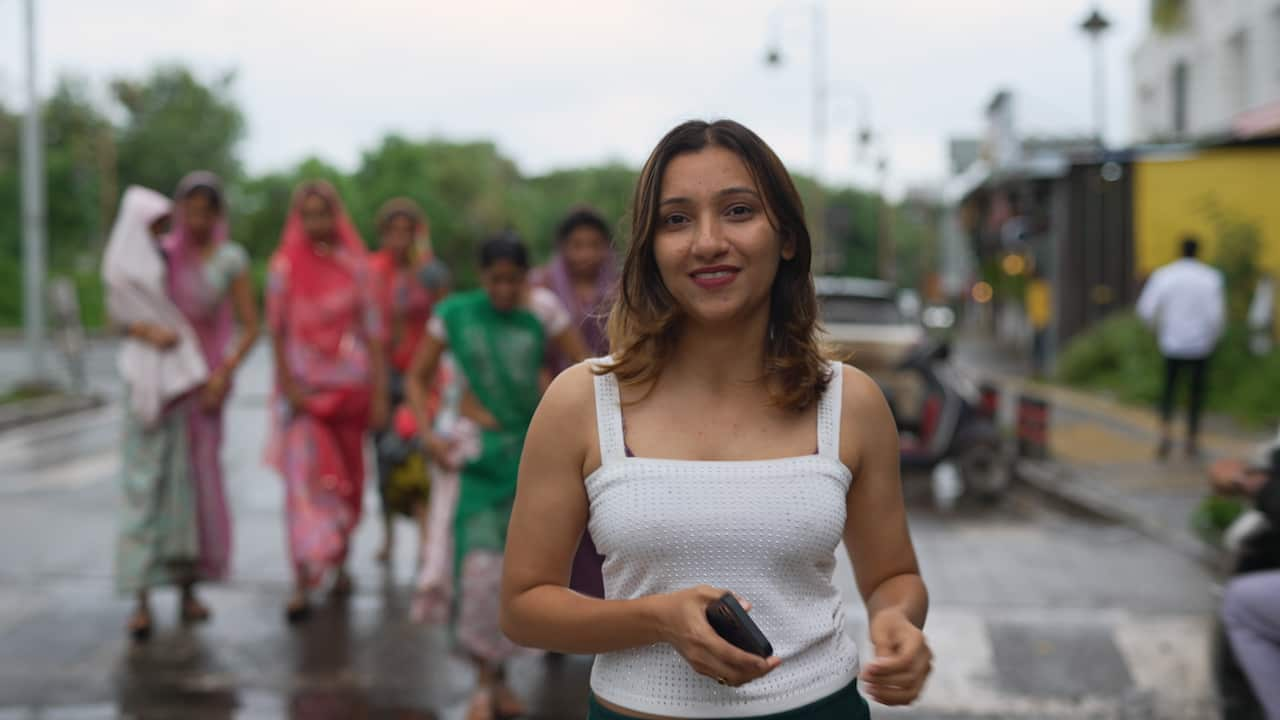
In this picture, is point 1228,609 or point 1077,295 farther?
point 1077,295

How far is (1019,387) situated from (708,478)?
767 inches

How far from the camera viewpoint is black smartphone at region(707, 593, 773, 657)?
1.79 m

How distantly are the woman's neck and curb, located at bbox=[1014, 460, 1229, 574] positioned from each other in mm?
5152

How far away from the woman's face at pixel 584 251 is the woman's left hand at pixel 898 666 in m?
3.81

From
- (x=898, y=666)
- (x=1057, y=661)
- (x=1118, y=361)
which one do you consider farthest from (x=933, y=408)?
(x=1118, y=361)

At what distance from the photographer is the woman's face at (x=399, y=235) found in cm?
777

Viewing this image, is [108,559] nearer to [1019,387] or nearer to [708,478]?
[708,478]

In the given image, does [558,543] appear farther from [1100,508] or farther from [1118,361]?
[1118,361]

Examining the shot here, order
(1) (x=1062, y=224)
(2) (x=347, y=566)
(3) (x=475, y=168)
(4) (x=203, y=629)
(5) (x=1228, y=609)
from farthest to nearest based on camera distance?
1. (3) (x=475, y=168)
2. (1) (x=1062, y=224)
3. (2) (x=347, y=566)
4. (4) (x=203, y=629)
5. (5) (x=1228, y=609)

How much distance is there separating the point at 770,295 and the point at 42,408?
54.9 ft

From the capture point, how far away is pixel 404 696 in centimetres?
522

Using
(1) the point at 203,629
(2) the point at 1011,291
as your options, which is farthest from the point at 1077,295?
(1) the point at 203,629

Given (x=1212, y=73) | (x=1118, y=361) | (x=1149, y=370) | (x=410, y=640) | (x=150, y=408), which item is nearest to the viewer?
(x=410, y=640)

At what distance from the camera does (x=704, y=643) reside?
5.93 ft
